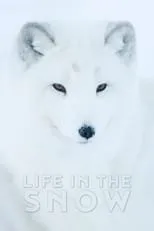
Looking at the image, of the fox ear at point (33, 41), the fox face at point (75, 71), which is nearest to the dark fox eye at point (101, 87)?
the fox face at point (75, 71)

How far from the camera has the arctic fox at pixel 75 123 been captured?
1126mm

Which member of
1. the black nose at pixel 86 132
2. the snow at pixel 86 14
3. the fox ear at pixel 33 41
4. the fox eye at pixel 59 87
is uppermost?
the snow at pixel 86 14

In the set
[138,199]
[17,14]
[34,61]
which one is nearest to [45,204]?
[138,199]

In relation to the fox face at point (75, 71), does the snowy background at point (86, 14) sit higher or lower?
higher

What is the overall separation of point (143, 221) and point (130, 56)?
39cm

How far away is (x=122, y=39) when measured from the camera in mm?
1147

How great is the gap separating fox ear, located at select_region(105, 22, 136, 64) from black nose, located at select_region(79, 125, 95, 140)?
0.18 meters

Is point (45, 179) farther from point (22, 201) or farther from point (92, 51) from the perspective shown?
point (92, 51)

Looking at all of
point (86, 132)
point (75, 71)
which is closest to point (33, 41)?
point (75, 71)

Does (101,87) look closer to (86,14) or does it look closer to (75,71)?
(75,71)

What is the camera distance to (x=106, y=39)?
3.73 ft

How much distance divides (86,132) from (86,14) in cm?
27

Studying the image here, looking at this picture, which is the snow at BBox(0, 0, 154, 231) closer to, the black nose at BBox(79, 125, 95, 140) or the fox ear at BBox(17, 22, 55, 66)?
the fox ear at BBox(17, 22, 55, 66)

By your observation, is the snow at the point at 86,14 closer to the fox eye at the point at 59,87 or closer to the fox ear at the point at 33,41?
the fox ear at the point at 33,41
